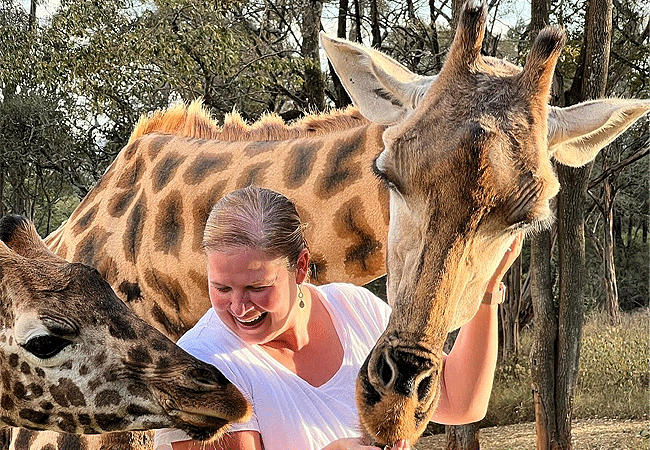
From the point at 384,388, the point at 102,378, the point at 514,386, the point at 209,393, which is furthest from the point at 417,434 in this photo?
the point at 514,386

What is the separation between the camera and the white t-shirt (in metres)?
2.24

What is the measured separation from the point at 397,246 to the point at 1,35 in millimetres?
10268

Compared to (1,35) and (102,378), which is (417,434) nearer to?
(102,378)

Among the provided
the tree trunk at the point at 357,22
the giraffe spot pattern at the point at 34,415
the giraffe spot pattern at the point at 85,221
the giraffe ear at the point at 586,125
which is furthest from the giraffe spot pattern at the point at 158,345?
the tree trunk at the point at 357,22

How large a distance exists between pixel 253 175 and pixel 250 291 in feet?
5.08

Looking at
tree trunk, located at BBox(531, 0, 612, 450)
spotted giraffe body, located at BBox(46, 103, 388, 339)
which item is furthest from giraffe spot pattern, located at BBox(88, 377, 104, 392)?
tree trunk, located at BBox(531, 0, 612, 450)

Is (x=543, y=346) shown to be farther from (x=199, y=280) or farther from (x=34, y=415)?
(x=34, y=415)

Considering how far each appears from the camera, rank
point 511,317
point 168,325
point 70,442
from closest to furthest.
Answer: point 70,442, point 168,325, point 511,317

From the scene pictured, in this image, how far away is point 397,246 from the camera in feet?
7.43

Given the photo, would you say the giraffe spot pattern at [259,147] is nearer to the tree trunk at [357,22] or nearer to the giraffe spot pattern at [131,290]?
the giraffe spot pattern at [131,290]

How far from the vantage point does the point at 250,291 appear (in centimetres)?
224

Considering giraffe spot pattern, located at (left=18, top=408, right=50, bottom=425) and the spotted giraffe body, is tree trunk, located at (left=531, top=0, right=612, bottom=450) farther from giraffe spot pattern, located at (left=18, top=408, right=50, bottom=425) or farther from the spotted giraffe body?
giraffe spot pattern, located at (left=18, top=408, right=50, bottom=425)

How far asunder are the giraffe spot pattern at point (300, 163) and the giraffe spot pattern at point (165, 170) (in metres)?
0.57

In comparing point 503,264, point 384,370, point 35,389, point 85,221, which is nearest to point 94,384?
point 35,389
